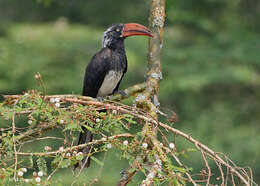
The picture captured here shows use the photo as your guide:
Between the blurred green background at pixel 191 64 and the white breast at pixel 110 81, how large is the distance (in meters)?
4.00

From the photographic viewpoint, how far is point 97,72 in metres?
5.04

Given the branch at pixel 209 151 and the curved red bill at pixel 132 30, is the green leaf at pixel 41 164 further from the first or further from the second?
the curved red bill at pixel 132 30

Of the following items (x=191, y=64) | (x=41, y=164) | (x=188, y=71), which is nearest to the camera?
(x=41, y=164)

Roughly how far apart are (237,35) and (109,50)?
19.0 ft

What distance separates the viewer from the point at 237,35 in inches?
410

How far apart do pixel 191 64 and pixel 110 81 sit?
212 inches

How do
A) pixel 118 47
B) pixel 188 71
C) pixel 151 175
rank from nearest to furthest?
pixel 151 175 < pixel 118 47 < pixel 188 71

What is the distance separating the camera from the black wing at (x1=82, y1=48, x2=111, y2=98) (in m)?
5.02

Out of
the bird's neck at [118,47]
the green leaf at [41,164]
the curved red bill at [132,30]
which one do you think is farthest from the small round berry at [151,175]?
the bird's neck at [118,47]

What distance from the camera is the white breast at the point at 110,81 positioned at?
5.03 m

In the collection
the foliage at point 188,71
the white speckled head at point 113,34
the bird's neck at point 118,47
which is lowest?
the foliage at point 188,71

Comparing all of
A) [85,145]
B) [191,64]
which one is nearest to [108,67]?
[85,145]

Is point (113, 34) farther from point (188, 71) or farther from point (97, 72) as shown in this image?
point (188, 71)

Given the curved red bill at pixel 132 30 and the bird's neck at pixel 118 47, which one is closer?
the curved red bill at pixel 132 30
